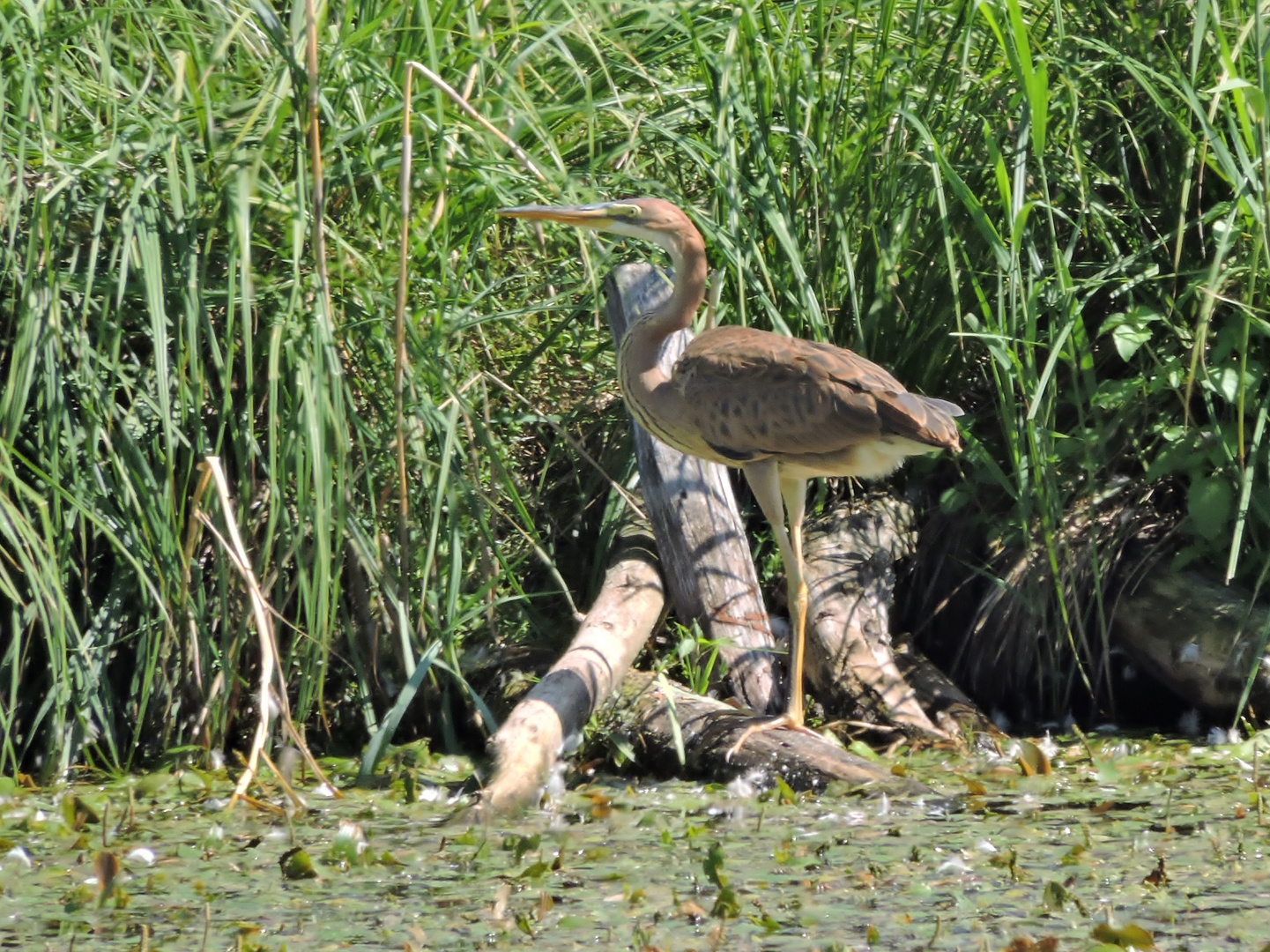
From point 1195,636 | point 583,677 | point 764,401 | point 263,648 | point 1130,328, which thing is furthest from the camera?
point 1195,636

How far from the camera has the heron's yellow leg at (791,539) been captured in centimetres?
434

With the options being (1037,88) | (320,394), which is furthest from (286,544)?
(1037,88)

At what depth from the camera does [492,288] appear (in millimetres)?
4297

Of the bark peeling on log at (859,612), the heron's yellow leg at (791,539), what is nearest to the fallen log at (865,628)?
the bark peeling on log at (859,612)

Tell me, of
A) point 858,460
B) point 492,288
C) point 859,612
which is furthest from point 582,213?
point 859,612

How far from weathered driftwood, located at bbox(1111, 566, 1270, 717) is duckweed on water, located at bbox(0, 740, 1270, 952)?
0.37 metres

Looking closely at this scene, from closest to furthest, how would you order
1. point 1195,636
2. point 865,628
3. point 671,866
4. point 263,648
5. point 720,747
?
1. point 671,866
2. point 263,648
3. point 720,747
4. point 1195,636
5. point 865,628

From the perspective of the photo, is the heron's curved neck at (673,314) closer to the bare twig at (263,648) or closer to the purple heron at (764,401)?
the purple heron at (764,401)

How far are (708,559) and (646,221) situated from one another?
0.98 m

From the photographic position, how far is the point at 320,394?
3.79 meters

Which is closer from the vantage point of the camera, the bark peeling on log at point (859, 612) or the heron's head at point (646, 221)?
the heron's head at point (646, 221)

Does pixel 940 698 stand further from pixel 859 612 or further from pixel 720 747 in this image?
pixel 720 747

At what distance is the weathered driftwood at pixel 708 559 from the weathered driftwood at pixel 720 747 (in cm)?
22

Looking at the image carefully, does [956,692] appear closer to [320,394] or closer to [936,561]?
[936,561]
